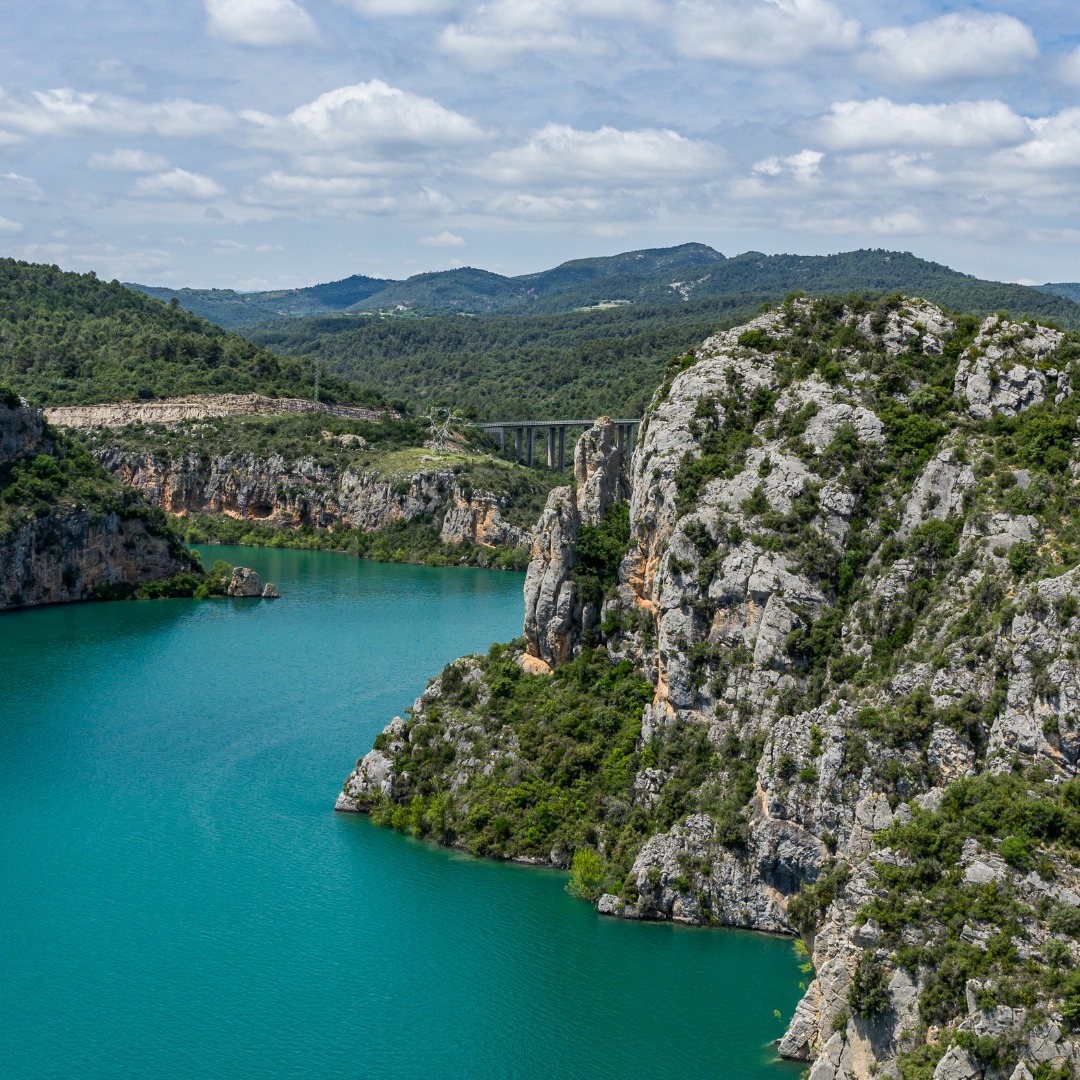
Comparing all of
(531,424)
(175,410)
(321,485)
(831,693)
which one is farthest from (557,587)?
(531,424)

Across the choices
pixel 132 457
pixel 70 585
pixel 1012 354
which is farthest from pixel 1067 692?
pixel 132 457

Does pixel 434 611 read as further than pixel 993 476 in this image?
Yes

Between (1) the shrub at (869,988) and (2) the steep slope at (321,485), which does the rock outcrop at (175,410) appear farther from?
(1) the shrub at (869,988)

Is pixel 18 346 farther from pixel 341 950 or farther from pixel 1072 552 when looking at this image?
pixel 1072 552

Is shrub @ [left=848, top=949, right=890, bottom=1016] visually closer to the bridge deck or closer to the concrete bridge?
the bridge deck

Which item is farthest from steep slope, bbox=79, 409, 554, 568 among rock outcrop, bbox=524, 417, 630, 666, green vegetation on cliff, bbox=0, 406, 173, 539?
rock outcrop, bbox=524, 417, 630, 666

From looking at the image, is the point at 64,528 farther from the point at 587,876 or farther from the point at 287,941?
the point at 587,876
